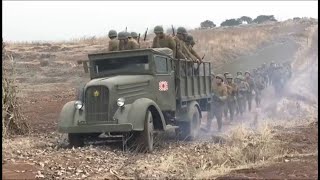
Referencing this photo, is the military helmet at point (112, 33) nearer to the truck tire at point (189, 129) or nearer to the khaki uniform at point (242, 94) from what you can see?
the truck tire at point (189, 129)

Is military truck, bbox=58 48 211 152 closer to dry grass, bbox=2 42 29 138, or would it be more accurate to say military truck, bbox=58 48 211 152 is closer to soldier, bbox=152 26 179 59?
soldier, bbox=152 26 179 59

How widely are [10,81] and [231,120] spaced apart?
785 centimetres

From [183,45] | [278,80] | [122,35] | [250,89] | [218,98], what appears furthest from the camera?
[278,80]

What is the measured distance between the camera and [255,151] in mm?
10500

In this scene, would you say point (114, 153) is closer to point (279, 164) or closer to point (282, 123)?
point (279, 164)

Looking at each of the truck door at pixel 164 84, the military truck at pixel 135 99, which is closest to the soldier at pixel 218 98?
the military truck at pixel 135 99

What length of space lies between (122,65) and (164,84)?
0.98 meters

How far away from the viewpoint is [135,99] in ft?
39.7

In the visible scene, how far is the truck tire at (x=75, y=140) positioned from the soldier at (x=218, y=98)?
4.98 metres

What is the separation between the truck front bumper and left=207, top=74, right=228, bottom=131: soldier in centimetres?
545

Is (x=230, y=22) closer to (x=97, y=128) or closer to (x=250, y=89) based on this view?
(x=250, y=89)

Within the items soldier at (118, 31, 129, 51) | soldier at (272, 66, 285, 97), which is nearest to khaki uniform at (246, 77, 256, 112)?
soldier at (272, 66, 285, 97)

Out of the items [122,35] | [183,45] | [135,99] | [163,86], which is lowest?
[135,99]

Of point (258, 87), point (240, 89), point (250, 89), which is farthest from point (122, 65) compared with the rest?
point (258, 87)
